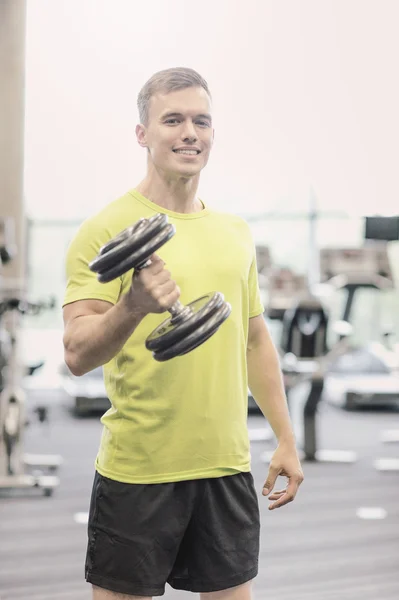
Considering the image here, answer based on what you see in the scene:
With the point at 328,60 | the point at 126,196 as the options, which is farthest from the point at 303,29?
the point at 126,196

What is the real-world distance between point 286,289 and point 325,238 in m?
2.09

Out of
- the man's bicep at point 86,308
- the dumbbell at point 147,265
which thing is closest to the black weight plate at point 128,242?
the dumbbell at point 147,265

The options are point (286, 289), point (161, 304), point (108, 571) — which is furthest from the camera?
point (286, 289)

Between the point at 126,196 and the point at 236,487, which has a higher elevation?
the point at 126,196

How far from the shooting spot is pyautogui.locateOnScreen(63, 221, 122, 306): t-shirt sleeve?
1.42m

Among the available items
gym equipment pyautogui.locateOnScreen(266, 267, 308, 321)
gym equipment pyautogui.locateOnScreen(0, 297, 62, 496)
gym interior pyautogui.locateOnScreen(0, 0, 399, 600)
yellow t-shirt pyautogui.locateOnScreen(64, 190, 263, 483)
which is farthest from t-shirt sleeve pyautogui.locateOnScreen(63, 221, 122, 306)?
gym interior pyautogui.locateOnScreen(0, 0, 399, 600)

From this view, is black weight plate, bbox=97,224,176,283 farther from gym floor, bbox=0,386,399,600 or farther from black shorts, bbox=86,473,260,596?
gym floor, bbox=0,386,399,600

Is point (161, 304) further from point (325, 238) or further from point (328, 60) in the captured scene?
point (328, 60)

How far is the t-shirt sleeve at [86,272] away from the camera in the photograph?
4.66 ft

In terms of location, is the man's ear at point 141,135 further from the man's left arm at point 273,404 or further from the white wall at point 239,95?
the white wall at point 239,95

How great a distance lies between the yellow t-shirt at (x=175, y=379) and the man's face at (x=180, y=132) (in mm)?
86

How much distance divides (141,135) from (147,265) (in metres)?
0.43

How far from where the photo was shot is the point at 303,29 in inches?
345

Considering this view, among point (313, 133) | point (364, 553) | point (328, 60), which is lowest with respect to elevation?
point (364, 553)
